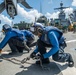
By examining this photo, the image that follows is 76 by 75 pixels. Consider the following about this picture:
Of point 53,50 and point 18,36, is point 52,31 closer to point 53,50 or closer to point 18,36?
point 53,50

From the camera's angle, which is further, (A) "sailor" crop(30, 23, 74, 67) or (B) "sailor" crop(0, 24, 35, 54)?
(B) "sailor" crop(0, 24, 35, 54)

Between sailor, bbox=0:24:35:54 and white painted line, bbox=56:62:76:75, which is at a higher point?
sailor, bbox=0:24:35:54

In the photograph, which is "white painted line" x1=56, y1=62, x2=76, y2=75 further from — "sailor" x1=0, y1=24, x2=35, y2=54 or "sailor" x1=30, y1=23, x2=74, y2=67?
"sailor" x1=0, y1=24, x2=35, y2=54

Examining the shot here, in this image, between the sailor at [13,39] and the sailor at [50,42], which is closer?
the sailor at [50,42]

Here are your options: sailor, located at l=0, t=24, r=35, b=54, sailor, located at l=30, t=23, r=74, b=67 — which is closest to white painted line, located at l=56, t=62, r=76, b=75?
sailor, located at l=30, t=23, r=74, b=67

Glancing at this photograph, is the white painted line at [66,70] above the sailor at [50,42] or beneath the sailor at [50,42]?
beneath

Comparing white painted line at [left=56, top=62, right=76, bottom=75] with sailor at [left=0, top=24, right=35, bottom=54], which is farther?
sailor at [left=0, top=24, right=35, bottom=54]

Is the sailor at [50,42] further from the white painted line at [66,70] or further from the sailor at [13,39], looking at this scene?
the sailor at [13,39]

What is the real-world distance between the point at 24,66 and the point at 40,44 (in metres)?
0.68

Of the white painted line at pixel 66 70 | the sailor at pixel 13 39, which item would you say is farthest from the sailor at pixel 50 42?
the sailor at pixel 13 39

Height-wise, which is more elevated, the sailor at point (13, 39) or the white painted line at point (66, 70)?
the sailor at point (13, 39)

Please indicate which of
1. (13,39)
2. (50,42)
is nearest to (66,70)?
(50,42)

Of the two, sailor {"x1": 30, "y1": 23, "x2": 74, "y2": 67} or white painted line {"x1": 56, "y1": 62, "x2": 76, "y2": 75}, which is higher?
sailor {"x1": 30, "y1": 23, "x2": 74, "y2": 67}

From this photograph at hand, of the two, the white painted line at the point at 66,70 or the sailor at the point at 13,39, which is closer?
the white painted line at the point at 66,70
